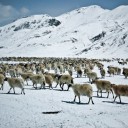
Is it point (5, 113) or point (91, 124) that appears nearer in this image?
point (91, 124)

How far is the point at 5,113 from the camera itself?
15.4 metres

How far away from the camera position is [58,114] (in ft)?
50.5

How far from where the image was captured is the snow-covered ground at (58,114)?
44.6 ft

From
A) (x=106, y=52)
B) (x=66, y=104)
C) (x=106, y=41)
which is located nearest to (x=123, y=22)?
(x=106, y=41)

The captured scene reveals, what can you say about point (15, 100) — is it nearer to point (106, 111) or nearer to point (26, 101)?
point (26, 101)

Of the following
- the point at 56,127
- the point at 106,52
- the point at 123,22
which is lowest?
the point at 56,127

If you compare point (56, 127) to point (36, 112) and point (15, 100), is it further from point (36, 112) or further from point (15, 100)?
point (15, 100)

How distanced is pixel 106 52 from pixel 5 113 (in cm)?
11920

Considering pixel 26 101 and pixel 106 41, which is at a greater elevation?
pixel 106 41

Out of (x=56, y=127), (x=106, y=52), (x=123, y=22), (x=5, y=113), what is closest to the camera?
(x=56, y=127)

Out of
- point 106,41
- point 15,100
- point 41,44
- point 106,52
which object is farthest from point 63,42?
point 15,100

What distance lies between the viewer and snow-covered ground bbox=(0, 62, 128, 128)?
44.6ft

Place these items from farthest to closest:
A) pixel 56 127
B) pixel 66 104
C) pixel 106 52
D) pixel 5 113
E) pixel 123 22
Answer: pixel 123 22
pixel 106 52
pixel 66 104
pixel 5 113
pixel 56 127

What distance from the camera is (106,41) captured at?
481ft
